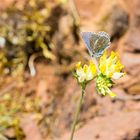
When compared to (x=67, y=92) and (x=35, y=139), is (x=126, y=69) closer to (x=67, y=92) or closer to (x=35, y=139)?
(x=67, y=92)

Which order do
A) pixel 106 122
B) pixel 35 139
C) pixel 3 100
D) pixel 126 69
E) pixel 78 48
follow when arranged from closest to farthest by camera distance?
pixel 106 122
pixel 35 139
pixel 126 69
pixel 3 100
pixel 78 48

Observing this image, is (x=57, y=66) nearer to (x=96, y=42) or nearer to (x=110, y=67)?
(x=110, y=67)

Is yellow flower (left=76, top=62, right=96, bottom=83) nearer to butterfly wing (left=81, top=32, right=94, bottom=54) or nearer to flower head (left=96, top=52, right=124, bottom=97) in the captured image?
flower head (left=96, top=52, right=124, bottom=97)

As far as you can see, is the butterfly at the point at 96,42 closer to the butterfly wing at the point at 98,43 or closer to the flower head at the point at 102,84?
the butterfly wing at the point at 98,43

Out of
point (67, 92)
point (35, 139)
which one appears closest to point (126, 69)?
point (67, 92)

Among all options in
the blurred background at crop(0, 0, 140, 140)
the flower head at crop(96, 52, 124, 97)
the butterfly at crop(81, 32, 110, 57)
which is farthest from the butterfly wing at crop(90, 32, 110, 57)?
the blurred background at crop(0, 0, 140, 140)

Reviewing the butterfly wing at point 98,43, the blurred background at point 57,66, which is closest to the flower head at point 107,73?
the butterfly wing at point 98,43

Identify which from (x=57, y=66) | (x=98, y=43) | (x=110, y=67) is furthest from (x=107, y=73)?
(x=57, y=66)
